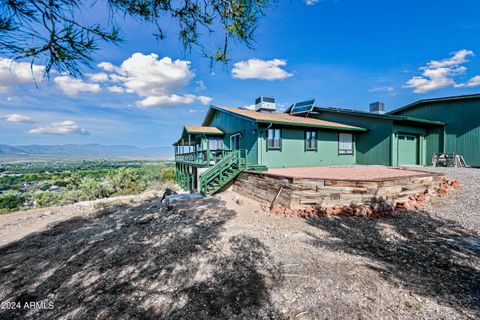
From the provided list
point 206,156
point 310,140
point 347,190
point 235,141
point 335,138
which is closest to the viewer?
point 347,190

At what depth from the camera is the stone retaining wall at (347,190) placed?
19.9ft

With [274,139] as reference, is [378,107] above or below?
above

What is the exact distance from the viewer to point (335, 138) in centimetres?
1316

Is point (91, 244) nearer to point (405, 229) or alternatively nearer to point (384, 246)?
point (384, 246)

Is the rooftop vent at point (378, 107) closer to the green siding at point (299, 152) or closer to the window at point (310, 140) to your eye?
the green siding at point (299, 152)

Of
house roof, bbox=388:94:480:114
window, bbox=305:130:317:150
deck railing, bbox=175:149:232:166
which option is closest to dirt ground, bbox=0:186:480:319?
deck railing, bbox=175:149:232:166

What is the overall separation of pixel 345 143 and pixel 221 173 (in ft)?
29.7

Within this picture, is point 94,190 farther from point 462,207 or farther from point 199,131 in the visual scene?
A: point 462,207

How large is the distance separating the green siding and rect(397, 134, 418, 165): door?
3108mm

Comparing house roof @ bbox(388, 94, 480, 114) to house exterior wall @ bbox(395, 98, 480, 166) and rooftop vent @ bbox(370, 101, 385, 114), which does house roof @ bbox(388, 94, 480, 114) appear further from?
rooftop vent @ bbox(370, 101, 385, 114)

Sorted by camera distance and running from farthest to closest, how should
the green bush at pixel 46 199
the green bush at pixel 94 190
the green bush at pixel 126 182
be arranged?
the green bush at pixel 126 182
the green bush at pixel 94 190
the green bush at pixel 46 199

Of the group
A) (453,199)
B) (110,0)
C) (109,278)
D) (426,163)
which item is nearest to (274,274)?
(109,278)

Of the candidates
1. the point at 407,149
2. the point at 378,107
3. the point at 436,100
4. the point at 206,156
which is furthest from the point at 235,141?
the point at 436,100

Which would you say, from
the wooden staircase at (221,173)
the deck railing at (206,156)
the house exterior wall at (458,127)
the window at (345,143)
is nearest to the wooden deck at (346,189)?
the wooden staircase at (221,173)
